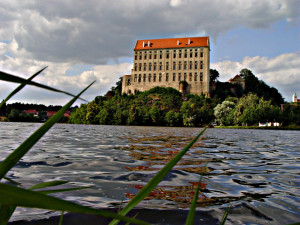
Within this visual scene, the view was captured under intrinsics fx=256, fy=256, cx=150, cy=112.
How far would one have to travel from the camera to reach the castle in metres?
73.6

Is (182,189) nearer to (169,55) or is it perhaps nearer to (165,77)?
(165,77)

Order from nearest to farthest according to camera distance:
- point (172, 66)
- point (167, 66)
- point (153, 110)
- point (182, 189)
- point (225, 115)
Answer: point (182, 189), point (225, 115), point (153, 110), point (172, 66), point (167, 66)

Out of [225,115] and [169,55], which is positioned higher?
[169,55]

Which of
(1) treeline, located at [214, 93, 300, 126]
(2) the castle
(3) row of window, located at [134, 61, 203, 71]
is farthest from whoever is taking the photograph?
(3) row of window, located at [134, 61, 203, 71]

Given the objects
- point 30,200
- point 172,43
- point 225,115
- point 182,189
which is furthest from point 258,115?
point 30,200

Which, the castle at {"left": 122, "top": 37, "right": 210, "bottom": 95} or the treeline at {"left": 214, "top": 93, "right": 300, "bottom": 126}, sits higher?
the castle at {"left": 122, "top": 37, "right": 210, "bottom": 95}

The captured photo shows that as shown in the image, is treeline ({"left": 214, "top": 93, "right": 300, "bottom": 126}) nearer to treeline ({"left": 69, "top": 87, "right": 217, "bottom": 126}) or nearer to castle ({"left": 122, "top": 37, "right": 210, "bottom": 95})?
treeline ({"left": 69, "top": 87, "right": 217, "bottom": 126})

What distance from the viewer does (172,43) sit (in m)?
→ 81.8

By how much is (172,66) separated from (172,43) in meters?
9.10

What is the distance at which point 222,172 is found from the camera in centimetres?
427

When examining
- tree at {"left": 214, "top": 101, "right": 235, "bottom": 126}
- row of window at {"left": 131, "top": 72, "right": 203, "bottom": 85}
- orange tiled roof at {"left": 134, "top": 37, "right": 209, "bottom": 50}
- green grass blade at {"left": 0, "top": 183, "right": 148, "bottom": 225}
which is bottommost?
green grass blade at {"left": 0, "top": 183, "right": 148, "bottom": 225}

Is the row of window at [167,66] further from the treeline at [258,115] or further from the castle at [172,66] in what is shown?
the treeline at [258,115]

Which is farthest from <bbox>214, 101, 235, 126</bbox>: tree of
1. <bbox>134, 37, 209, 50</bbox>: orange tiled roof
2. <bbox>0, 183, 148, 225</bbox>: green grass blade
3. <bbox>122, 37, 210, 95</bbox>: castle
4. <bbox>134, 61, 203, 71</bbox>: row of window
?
<bbox>0, 183, 148, 225</bbox>: green grass blade

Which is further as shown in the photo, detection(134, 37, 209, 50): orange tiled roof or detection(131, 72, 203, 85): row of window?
detection(134, 37, 209, 50): orange tiled roof
